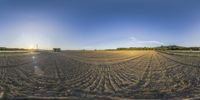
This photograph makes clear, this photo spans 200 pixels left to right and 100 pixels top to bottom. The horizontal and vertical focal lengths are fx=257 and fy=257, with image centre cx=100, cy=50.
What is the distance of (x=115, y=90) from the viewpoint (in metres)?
10.4

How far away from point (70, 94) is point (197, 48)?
267ft

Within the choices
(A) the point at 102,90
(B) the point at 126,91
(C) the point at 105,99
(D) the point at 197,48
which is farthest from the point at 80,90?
(D) the point at 197,48

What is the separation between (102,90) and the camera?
33.9ft

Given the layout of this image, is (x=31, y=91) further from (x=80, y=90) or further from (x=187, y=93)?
(x=187, y=93)

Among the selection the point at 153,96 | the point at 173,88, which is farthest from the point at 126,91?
the point at 173,88

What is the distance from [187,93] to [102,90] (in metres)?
3.29

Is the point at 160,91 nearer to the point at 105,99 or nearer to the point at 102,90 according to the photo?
the point at 102,90

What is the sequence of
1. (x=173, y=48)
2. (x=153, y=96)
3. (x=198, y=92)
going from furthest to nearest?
(x=173, y=48)
(x=198, y=92)
(x=153, y=96)

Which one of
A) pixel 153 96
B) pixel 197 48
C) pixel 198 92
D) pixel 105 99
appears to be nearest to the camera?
pixel 105 99

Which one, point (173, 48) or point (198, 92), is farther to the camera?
point (173, 48)

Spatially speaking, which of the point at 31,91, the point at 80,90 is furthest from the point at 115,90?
the point at 31,91

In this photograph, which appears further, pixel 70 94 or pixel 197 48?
pixel 197 48

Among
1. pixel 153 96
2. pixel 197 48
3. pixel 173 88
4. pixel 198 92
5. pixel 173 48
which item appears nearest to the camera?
pixel 153 96

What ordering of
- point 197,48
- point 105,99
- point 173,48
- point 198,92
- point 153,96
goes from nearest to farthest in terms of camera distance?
point 105,99 → point 153,96 → point 198,92 → point 197,48 → point 173,48
